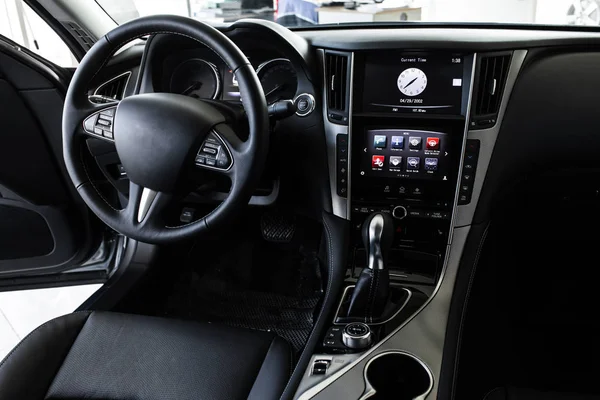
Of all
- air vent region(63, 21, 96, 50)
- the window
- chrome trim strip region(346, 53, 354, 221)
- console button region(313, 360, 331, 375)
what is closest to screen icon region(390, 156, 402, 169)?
chrome trim strip region(346, 53, 354, 221)

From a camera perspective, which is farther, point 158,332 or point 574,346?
point 574,346

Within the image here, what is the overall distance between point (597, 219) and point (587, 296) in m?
0.27

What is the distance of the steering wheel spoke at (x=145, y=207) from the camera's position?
114 cm

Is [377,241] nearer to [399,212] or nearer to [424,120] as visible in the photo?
[399,212]

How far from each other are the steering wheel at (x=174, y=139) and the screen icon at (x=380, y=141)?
0.38 m

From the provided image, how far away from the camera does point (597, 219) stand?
1.58 metres

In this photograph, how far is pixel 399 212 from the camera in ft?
4.65

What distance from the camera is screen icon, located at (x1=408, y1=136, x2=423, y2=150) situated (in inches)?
52.4

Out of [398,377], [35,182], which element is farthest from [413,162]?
[35,182]

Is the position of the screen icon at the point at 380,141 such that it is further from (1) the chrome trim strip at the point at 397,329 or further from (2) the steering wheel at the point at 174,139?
(2) the steering wheel at the point at 174,139

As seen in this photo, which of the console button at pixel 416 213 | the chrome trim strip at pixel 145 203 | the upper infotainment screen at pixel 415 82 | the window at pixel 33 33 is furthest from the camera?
the window at pixel 33 33

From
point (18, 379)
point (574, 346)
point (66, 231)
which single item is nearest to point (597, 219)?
point (574, 346)

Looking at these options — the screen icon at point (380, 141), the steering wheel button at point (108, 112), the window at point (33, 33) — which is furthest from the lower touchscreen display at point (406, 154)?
the window at point (33, 33)

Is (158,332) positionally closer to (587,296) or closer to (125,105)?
(125,105)
